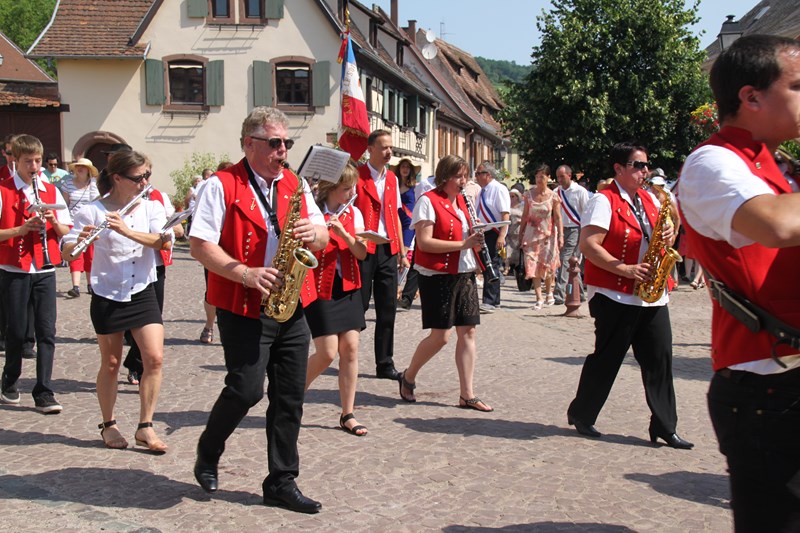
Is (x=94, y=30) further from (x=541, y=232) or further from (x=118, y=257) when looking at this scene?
(x=118, y=257)

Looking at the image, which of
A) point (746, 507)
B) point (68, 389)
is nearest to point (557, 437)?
point (746, 507)

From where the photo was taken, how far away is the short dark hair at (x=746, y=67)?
9.27ft

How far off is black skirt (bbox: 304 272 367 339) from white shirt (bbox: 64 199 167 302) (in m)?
1.12

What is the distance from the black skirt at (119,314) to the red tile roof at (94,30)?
2546 cm

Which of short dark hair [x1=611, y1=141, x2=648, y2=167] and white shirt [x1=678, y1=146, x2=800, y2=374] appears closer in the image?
white shirt [x1=678, y1=146, x2=800, y2=374]

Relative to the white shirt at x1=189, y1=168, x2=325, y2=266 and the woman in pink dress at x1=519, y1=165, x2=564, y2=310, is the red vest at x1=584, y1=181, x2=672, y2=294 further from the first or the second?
the woman in pink dress at x1=519, y1=165, x2=564, y2=310

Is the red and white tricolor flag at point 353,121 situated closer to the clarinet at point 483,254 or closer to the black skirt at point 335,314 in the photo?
the clarinet at point 483,254

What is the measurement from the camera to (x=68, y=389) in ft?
25.7

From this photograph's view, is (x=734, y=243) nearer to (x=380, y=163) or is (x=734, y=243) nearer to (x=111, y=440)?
(x=111, y=440)

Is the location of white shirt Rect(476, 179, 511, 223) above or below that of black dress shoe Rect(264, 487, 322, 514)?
above

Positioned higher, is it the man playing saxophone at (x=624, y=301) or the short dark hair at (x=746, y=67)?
the short dark hair at (x=746, y=67)

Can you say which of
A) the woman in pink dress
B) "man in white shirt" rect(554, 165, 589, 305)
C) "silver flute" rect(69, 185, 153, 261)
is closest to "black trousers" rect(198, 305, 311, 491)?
"silver flute" rect(69, 185, 153, 261)

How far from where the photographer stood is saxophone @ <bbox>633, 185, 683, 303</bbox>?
598cm

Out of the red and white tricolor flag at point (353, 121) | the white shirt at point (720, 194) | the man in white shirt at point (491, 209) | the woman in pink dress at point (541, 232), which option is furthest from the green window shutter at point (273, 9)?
the white shirt at point (720, 194)
